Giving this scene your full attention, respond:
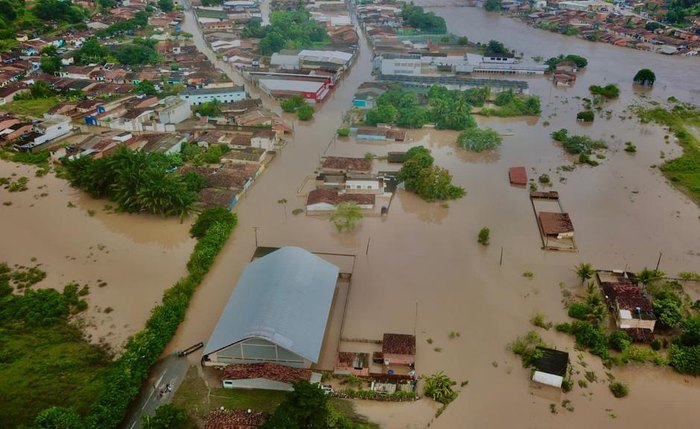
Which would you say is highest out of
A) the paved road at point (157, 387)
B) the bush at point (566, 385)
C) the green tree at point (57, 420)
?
the green tree at point (57, 420)

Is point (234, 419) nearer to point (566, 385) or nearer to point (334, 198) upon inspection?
point (566, 385)

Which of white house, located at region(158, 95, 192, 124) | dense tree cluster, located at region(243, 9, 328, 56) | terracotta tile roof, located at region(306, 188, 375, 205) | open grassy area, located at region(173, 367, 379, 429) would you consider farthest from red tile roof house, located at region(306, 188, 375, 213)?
dense tree cluster, located at region(243, 9, 328, 56)

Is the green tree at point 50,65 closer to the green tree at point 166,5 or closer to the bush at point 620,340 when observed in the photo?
the green tree at point 166,5

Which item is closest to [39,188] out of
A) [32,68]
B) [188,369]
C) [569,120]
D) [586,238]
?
[188,369]

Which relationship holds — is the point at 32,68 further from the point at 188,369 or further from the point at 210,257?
the point at 188,369

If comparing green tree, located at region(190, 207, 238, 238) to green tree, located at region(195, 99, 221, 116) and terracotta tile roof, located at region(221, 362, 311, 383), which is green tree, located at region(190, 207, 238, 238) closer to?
terracotta tile roof, located at region(221, 362, 311, 383)

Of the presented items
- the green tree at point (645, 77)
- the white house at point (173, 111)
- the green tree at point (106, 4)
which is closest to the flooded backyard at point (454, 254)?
the white house at point (173, 111)
